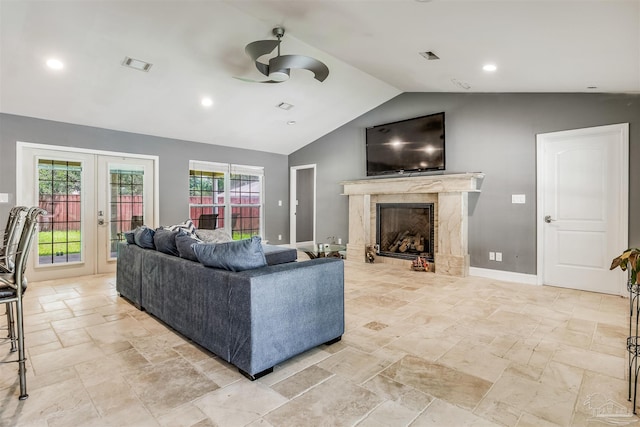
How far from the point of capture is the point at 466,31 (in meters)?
2.92

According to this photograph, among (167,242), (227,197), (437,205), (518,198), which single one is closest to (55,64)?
(167,242)

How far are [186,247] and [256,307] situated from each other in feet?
3.24

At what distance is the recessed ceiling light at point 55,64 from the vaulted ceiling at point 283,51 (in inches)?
2.1

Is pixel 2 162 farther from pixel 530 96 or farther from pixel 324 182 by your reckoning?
pixel 530 96

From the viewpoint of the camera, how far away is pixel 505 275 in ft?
16.0

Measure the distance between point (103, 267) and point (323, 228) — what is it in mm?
4151

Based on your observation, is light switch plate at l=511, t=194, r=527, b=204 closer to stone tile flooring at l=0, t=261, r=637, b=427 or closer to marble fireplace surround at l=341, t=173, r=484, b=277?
marble fireplace surround at l=341, t=173, r=484, b=277

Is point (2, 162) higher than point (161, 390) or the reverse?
higher

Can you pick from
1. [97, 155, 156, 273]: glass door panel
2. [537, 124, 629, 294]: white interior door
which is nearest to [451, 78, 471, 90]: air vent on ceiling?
[537, 124, 629, 294]: white interior door

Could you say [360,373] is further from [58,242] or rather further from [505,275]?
[58,242]

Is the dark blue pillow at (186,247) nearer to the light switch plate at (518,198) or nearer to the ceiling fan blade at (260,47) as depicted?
the ceiling fan blade at (260,47)

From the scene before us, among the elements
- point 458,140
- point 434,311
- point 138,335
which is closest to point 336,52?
point 458,140

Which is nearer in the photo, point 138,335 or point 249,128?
point 138,335

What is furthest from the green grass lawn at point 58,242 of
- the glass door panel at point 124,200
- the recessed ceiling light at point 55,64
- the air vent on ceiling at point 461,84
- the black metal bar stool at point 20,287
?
the air vent on ceiling at point 461,84
